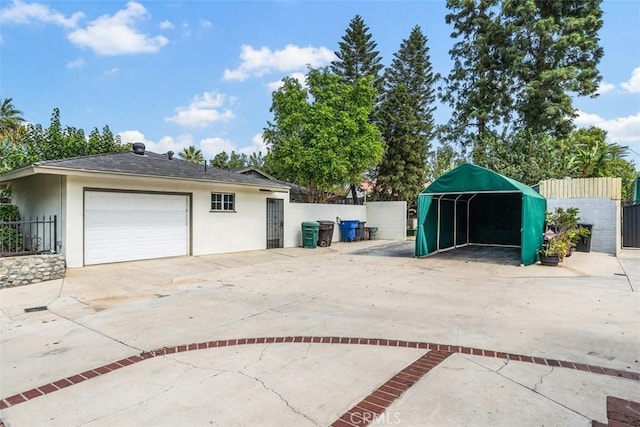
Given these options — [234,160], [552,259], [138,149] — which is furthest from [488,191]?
[234,160]

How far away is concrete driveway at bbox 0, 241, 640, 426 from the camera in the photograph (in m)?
2.84

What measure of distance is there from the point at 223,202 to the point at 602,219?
13.0m

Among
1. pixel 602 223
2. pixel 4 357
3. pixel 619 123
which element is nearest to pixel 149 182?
pixel 4 357

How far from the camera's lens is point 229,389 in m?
3.16

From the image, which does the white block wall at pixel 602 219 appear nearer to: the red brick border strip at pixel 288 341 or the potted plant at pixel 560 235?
the potted plant at pixel 560 235

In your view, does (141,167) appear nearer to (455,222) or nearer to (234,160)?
(455,222)

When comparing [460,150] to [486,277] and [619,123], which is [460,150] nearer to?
[619,123]

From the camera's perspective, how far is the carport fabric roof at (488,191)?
10.2 meters

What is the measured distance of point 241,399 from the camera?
2986 mm

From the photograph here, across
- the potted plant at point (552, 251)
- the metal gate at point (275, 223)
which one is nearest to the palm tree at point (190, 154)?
the metal gate at point (275, 223)

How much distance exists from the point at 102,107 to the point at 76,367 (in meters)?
18.8

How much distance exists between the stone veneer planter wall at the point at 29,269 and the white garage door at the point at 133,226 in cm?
130

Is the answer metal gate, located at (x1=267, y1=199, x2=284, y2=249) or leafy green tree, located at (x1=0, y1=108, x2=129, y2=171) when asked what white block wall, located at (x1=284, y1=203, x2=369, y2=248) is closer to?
metal gate, located at (x1=267, y1=199, x2=284, y2=249)

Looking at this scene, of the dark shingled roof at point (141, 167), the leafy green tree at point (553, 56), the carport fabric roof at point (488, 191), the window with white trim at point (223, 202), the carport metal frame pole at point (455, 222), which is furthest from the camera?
the leafy green tree at point (553, 56)
